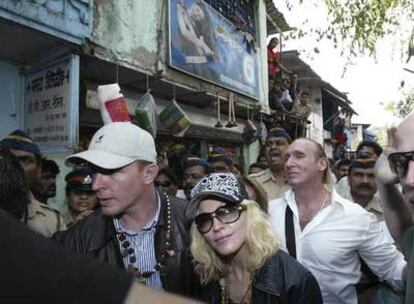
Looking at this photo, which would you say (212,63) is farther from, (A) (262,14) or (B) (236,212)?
(B) (236,212)

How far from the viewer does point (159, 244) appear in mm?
2582

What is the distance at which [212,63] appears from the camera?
877cm

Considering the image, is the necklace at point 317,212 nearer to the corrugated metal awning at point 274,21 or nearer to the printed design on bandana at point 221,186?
the printed design on bandana at point 221,186

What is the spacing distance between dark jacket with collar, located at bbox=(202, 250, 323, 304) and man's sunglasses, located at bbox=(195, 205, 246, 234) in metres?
0.30

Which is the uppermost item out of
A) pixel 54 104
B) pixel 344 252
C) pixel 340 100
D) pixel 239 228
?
pixel 340 100

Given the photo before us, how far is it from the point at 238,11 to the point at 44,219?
862 cm

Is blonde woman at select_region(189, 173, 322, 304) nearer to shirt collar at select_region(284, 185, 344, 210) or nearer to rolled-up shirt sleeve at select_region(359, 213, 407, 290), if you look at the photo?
rolled-up shirt sleeve at select_region(359, 213, 407, 290)

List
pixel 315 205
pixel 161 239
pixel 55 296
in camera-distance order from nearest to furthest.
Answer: pixel 55 296
pixel 161 239
pixel 315 205

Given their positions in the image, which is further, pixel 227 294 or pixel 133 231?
pixel 133 231

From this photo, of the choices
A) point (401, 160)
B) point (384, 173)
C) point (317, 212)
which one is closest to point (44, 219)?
point (317, 212)

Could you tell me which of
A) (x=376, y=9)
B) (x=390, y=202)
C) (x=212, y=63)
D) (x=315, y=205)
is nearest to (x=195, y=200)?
(x=390, y=202)

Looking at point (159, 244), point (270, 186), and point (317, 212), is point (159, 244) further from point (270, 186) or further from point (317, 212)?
point (270, 186)

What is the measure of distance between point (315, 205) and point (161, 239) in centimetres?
127

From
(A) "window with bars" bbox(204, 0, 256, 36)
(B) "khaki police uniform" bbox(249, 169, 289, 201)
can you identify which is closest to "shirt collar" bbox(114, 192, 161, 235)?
(B) "khaki police uniform" bbox(249, 169, 289, 201)
